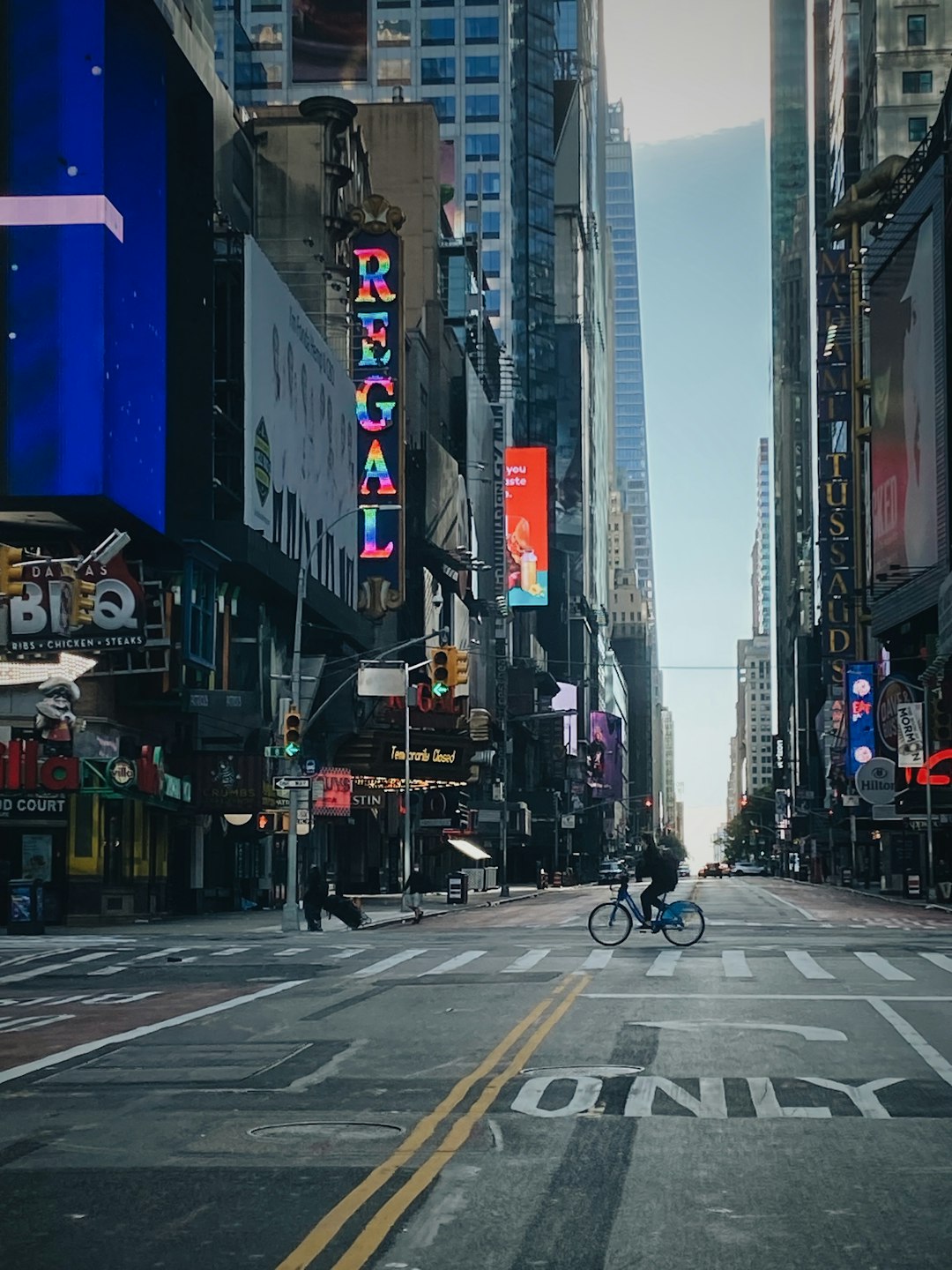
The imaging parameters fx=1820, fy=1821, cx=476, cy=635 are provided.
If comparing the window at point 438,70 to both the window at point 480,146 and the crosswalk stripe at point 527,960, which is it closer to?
the window at point 480,146

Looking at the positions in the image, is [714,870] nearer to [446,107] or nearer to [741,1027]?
[446,107]

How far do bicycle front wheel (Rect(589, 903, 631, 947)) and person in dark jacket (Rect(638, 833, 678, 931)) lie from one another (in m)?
0.68

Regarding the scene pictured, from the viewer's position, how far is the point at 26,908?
143 feet

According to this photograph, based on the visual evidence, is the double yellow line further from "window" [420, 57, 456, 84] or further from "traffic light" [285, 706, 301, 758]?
"window" [420, 57, 456, 84]

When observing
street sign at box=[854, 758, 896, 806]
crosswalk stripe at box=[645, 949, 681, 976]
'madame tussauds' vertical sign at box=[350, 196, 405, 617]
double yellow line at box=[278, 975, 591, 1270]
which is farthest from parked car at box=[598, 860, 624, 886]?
double yellow line at box=[278, 975, 591, 1270]

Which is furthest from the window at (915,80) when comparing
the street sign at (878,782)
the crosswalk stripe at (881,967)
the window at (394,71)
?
the crosswalk stripe at (881,967)

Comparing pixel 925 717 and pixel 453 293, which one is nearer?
pixel 925 717

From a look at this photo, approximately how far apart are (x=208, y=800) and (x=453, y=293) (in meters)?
72.1

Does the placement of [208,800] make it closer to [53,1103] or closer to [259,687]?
[259,687]

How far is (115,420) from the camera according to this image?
5316cm

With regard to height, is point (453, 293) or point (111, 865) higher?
point (453, 293)

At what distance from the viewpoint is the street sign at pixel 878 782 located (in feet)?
274

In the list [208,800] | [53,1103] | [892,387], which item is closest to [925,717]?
[892,387]

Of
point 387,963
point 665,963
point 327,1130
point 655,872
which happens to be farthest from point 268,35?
point 327,1130
